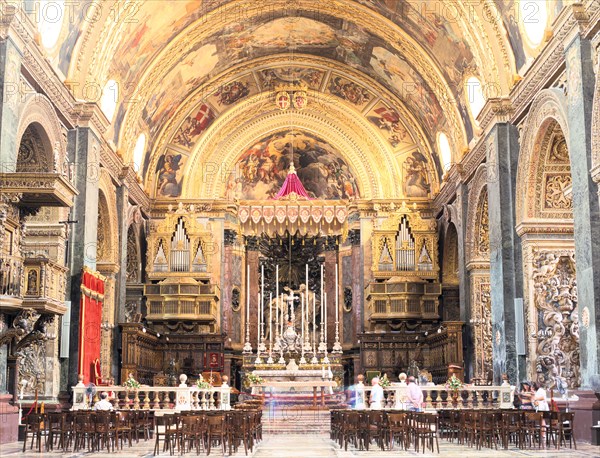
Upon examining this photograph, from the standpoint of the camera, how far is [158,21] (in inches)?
874

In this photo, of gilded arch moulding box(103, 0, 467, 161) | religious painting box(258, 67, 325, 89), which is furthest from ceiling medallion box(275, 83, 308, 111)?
gilded arch moulding box(103, 0, 467, 161)

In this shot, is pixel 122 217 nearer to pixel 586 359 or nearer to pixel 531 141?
pixel 531 141

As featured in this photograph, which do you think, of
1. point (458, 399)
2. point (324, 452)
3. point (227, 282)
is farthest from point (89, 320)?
point (227, 282)

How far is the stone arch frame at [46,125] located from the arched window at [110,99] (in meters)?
3.34

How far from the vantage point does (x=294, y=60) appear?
1099 inches

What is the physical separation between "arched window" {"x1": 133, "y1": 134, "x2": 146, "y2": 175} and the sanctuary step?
31.5ft

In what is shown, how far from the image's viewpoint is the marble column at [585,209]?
13.7 meters

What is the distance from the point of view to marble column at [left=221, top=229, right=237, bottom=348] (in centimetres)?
2848

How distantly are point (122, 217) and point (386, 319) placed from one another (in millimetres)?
9165

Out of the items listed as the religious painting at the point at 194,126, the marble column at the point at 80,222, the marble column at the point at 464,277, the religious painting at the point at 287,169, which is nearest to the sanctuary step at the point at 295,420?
the marble column at the point at 80,222

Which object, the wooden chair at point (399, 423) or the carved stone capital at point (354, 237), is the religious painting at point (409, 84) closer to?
the carved stone capital at point (354, 237)

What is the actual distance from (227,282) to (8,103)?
1534 cm

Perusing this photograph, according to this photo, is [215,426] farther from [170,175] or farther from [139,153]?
[170,175]

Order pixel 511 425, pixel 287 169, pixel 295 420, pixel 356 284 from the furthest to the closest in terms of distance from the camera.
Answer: pixel 287 169 → pixel 356 284 → pixel 295 420 → pixel 511 425
